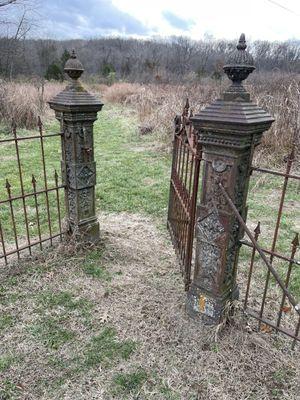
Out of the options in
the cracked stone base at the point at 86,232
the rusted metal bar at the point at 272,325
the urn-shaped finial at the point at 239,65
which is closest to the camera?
the urn-shaped finial at the point at 239,65

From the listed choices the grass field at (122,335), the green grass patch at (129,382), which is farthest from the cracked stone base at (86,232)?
the green grass patch at (129,382)

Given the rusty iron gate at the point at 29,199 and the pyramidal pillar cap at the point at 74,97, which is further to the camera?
the rusty iron gate at the point at 29,199

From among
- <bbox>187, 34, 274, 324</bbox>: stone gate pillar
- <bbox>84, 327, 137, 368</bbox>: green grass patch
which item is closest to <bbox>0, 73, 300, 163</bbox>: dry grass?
<bbox>187, 34, 274, 324</bbox>: stone gate pillar

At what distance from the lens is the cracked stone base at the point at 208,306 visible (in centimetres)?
246

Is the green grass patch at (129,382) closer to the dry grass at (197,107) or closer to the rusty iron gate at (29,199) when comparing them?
the rusty iron gate at (29,199)

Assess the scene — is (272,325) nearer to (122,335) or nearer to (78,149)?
(122,335)

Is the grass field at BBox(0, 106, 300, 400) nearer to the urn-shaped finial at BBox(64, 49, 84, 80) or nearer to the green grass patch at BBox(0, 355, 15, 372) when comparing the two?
the green grass patch at BBox(0, 355, 15, 372)

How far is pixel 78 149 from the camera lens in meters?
Answer: 3.28

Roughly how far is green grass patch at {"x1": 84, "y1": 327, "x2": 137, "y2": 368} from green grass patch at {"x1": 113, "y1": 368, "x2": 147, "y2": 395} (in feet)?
0.47

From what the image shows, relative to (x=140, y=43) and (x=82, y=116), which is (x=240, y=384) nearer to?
(x=82, y=116)

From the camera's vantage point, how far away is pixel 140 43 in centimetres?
6219

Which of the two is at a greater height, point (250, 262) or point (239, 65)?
point (239, 65)

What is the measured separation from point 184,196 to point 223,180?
1043mm

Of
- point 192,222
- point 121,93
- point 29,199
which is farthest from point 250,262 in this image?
point 121,93
